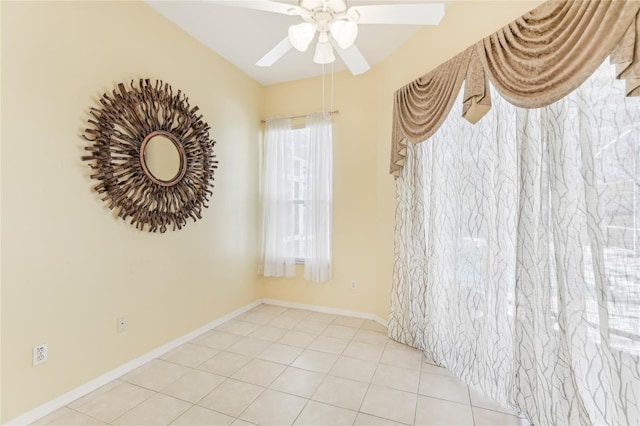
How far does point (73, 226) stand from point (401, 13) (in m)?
2.44

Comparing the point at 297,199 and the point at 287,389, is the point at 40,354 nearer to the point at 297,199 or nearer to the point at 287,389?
the point at 287,389

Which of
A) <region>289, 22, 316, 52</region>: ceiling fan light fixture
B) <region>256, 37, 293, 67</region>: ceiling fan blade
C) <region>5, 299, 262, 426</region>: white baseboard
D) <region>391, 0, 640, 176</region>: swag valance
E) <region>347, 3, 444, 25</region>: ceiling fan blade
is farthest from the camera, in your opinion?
<region>256, 37, 293, 67</region>: ceiling fan blade

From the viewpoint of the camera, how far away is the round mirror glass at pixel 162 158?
2.37m

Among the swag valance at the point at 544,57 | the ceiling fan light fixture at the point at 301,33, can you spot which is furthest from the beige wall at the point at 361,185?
the ceiling fan light fixture at the point at 301,33

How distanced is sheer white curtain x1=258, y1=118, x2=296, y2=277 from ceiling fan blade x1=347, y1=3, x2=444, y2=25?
7.17 ft

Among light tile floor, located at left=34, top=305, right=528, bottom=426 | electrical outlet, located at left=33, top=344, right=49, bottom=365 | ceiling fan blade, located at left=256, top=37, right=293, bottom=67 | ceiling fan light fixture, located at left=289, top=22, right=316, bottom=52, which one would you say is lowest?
light tile floor, located at left=34, top=305, right=528, bottom=426

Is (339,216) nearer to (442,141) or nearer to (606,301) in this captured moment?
(442,141)

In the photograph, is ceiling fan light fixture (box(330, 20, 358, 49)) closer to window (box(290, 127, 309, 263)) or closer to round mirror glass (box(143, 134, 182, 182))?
round mirror glass (box(143, 134, 182, 182))

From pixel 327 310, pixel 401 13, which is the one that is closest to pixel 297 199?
pixel 327 310

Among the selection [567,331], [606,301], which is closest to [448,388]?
[567,331]

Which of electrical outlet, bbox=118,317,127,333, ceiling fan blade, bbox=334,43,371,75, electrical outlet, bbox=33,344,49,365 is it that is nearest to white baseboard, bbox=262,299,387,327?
electrical outlet, bbox=118,317,127,333

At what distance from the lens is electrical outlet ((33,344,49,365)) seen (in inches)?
67.2

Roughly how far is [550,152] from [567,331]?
95 cm

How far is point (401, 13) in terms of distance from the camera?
1.49 metres
